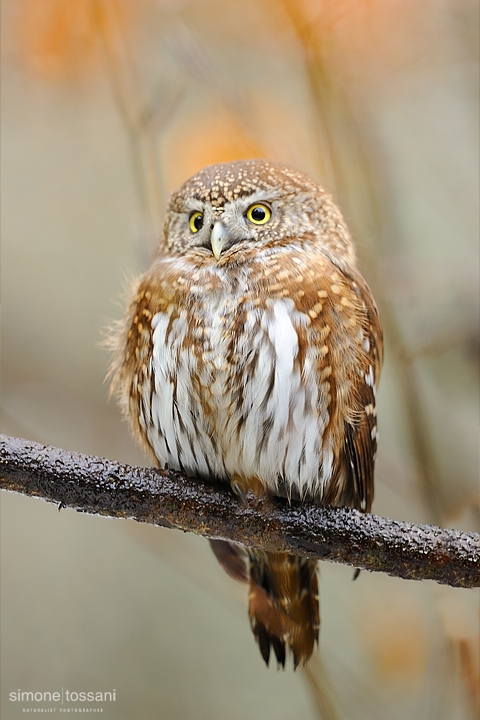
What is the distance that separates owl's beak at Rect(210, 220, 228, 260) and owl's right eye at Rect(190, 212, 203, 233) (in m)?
0.08

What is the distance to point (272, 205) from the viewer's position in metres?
1.59

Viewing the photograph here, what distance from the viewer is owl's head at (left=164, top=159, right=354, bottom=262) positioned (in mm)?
1509

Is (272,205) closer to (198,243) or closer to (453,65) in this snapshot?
(198,243)

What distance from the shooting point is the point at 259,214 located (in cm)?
157

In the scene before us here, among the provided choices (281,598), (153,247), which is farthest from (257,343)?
(281,598)

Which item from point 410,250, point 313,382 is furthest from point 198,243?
point 410,250

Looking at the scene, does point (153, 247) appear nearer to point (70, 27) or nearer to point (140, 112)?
point (140, 112)

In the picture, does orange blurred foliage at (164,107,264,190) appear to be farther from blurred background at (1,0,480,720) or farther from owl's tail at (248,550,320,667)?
owl's tail at (248,550,320,667)

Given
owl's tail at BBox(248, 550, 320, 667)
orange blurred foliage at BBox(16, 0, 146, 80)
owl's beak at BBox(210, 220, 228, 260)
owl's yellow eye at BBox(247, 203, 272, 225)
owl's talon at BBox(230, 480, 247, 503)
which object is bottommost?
owl's tail at BBox(248, 550, 320, 667)

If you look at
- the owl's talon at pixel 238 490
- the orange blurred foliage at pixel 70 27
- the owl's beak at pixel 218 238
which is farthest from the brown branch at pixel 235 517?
the orange blurred foliage at pixel 70 27

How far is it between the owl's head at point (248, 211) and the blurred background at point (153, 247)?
22 centimetres

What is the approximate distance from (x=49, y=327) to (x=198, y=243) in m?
1.42

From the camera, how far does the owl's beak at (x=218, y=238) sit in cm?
148

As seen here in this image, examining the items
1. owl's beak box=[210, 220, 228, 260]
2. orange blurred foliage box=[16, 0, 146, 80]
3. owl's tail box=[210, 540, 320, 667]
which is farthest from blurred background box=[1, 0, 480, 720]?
owl's beak box=[210, 220, 228, 260]
